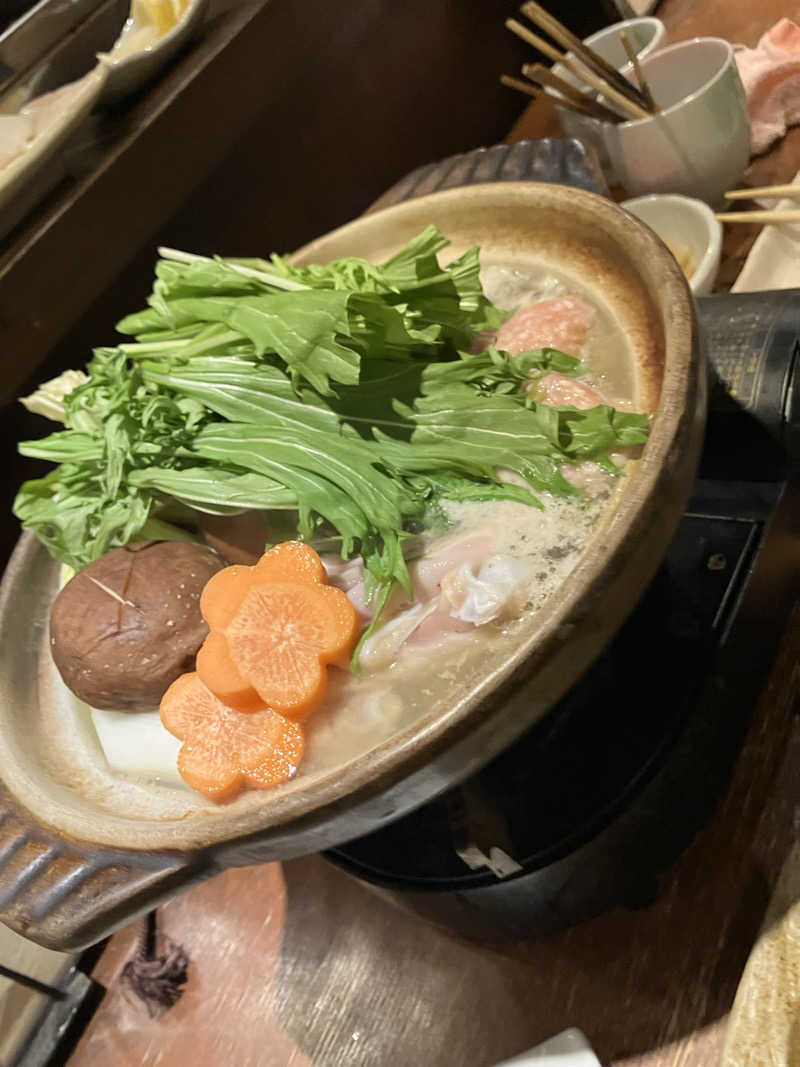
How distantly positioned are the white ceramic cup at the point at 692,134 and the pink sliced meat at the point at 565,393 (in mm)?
1043

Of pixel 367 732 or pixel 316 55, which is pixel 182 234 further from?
pixel 367 732

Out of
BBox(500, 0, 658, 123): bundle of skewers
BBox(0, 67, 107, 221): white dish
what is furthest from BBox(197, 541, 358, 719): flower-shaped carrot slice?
BBox(500, 0, 658, 123): bundle of skewers

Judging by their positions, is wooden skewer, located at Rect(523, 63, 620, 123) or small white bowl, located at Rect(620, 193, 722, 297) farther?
wooden skewer, located at Rect(523, 63, 620, 123)

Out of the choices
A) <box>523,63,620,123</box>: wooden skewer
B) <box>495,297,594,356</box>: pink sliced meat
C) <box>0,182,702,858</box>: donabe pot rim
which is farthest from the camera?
<box>523,63,620,123</box>: wooden skewer

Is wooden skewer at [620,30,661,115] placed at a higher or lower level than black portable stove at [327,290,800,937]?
higher

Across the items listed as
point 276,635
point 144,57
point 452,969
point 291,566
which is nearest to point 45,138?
point 144,57

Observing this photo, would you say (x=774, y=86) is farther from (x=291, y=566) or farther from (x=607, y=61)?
(x=291, y=566)

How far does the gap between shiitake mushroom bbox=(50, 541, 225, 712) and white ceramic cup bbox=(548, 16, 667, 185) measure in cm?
148

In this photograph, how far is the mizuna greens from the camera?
1194 millimetres

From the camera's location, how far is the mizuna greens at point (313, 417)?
1.19m

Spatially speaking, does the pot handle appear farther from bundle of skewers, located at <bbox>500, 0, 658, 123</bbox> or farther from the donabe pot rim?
bundle of skewers, located at <bbox>500, 0, 658, 123</bbox>

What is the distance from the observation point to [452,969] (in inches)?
55.1

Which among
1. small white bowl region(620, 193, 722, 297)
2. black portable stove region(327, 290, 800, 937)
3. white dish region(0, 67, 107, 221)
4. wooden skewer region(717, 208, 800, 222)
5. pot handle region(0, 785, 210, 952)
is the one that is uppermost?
white dish region(0, 67, 107, 221)

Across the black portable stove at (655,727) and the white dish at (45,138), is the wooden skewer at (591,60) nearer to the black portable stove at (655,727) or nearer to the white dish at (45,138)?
→ the black portable stove at (655,727)
